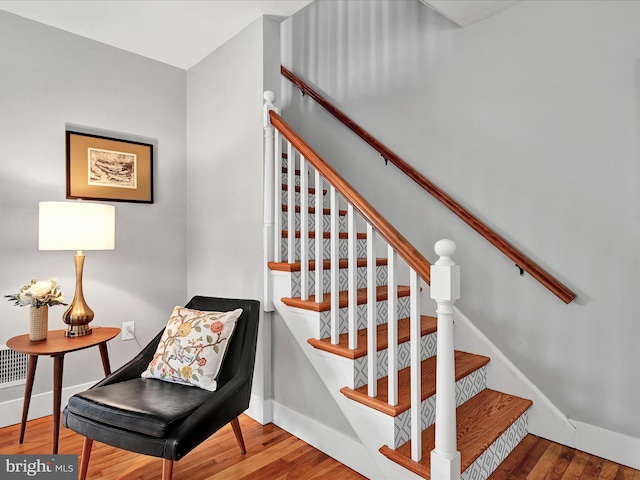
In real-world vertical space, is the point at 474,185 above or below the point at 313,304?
above

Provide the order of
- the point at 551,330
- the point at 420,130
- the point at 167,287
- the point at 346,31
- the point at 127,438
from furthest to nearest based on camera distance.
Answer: the point at 346,31 < the point at 167,287 < the point at 420,130 < the point at 551,330 < the point at 127,438

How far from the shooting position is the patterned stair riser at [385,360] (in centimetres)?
182

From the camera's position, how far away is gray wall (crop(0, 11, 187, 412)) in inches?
92.4

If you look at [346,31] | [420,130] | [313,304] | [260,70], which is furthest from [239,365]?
[346,31]

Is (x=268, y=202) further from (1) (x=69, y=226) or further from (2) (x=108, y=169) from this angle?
(2) (x=108, y=169)

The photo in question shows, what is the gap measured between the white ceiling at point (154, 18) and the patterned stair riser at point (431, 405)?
233 centimetres

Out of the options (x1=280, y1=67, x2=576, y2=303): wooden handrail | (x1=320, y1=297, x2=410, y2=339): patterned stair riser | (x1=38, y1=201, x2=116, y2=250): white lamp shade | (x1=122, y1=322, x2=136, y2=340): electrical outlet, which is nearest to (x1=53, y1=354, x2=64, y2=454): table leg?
(x1=38, y1=201, x2=116, y2=250): white lamp shade

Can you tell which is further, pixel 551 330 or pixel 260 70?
pixel 260 70

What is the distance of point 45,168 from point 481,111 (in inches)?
110

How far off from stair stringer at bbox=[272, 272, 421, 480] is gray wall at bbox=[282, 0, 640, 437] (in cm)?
106

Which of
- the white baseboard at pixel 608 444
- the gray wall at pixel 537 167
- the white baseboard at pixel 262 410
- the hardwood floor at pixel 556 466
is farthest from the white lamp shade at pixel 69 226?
the white baseboard at pixel 608 444

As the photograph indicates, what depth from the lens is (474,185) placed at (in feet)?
8.00

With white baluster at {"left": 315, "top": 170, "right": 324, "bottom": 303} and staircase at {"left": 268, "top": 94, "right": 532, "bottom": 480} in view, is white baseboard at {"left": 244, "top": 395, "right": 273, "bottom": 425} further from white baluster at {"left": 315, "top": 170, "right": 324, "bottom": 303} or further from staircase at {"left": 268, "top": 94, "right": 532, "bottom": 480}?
white baluster at {"left": 315, "top": 170, "right": 324, "bottom": 303}

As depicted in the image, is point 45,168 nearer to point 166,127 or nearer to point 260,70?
point 166,127
